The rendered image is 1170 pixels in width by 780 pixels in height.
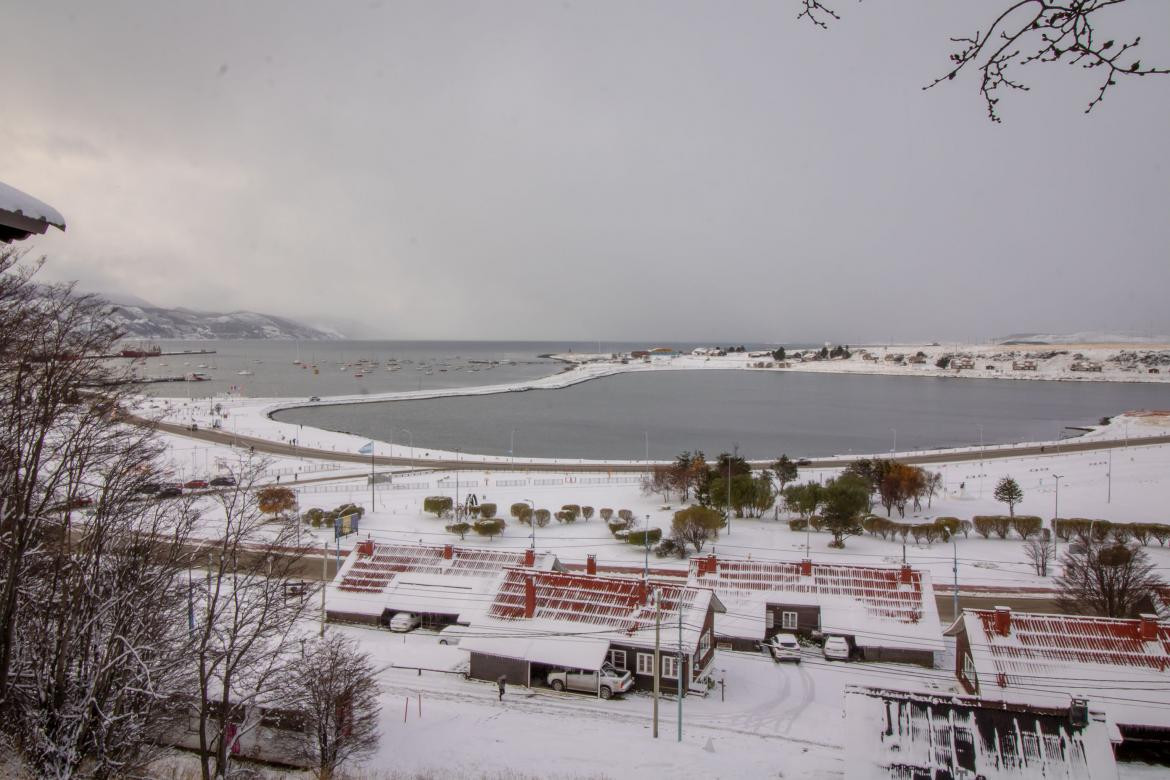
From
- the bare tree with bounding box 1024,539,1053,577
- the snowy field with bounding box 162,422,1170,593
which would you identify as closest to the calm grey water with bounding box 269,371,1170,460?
the snowy field with bounding box 162,422,1170,593

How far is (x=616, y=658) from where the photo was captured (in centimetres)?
1320

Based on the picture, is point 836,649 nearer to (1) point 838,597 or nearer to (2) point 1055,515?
(1) point 838,597

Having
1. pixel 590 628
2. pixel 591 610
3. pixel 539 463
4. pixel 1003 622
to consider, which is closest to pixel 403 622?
pixel 591 610

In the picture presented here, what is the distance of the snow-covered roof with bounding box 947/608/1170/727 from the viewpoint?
1103 cm

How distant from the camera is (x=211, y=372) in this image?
10994 cm

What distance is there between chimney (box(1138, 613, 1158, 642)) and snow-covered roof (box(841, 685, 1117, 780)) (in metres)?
4.66

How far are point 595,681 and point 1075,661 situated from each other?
801 cm

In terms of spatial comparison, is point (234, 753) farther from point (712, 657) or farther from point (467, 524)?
point (467, 524)

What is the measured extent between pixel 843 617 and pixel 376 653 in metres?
9.61

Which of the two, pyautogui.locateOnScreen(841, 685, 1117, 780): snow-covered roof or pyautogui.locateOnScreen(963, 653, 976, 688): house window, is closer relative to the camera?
pyautogui.locateOnScreen(841, 685, 1117, 780): snow-covered roof

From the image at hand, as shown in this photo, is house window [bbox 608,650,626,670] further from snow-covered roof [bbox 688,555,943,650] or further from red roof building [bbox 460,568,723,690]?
snow-covered roof [bbox 688,555,943,650]

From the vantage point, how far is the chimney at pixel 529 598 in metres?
13.9

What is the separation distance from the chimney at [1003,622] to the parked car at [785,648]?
372 centimetres

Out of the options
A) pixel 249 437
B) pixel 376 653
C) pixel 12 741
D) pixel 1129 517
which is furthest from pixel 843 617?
pixel 249 437
